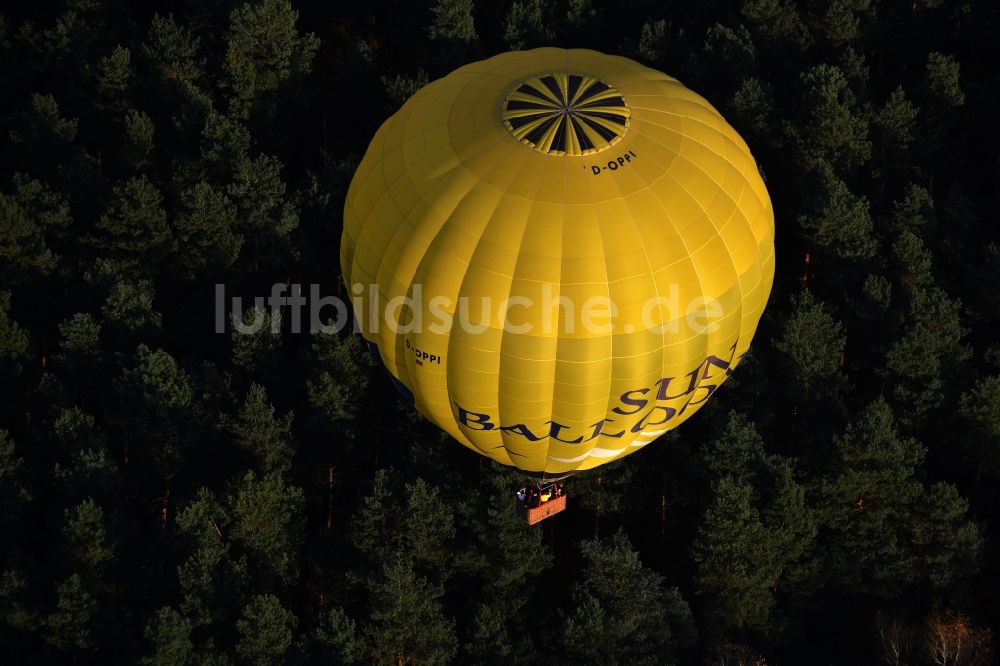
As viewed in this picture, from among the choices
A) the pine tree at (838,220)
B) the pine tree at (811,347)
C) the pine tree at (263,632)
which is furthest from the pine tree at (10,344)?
the pine tree at (838,220)

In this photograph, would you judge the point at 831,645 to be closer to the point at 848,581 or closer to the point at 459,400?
the point at 848,581

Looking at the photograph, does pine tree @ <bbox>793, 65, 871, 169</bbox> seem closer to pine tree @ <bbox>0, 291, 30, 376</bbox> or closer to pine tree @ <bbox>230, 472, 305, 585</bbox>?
pine tree @ <bbox>230, 472, 305, 585</bbox>

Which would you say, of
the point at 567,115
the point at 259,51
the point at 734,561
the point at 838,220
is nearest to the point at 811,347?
the point at 838,220

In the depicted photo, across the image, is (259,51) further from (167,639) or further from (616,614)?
(616,614)

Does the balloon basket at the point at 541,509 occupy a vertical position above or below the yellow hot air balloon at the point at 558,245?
below

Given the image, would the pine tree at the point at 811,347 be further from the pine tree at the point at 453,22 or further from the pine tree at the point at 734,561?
the pine tree at the point at 453,22

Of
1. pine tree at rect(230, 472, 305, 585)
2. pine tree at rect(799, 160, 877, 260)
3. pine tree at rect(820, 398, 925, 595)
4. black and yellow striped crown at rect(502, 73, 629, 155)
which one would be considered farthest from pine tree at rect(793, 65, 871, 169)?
pine tree at rect(230, 472, 305, 585)
